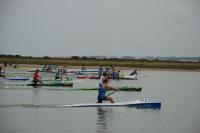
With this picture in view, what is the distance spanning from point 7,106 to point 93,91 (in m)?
10.2

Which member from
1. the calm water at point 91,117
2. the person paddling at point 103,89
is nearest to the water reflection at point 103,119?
the calm water at point 91,117

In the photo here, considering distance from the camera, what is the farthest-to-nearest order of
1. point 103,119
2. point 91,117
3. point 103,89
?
point 103,89, point 91,117, point 103,119

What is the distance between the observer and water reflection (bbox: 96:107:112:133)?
17.7m

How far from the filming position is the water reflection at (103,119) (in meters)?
17.7

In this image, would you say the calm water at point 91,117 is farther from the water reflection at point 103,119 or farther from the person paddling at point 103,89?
the person paddling at point 103,89

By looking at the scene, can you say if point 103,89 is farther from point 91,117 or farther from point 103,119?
point 103,119

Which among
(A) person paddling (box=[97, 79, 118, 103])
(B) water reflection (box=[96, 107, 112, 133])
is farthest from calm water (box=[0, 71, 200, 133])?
(A) person paddling (box=[97, 79, 118, 103])

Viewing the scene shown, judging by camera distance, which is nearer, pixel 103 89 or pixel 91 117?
pixel 91 117

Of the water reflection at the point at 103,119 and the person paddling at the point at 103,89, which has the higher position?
the person paddling at the point at 103,89

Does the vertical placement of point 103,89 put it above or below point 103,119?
above

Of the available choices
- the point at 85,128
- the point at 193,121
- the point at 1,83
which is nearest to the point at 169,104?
the point at 193,121

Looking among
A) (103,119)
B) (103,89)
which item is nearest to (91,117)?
(103,119)

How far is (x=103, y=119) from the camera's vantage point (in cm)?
2008

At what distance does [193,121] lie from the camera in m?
20.6
